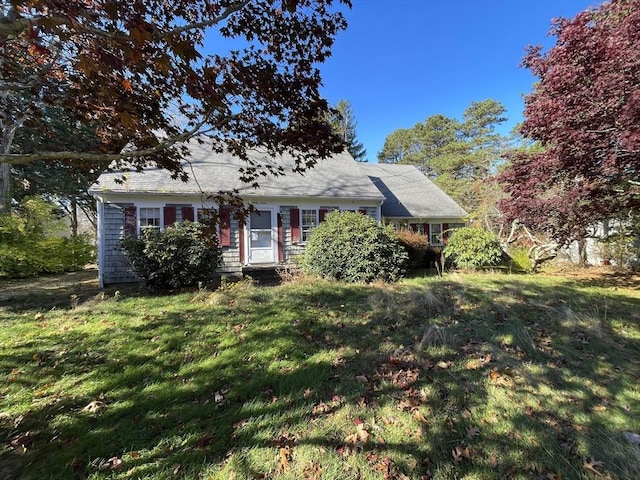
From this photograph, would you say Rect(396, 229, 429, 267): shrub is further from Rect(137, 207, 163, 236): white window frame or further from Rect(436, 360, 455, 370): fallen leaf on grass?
Rect(137, 207, 163, 236): white window frame

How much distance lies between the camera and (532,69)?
20.8 ft

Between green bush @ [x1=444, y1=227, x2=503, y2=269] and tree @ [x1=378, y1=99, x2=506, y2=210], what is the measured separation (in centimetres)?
1132

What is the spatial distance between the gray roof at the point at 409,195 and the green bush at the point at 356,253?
5.90 m

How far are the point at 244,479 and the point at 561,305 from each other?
6.63m

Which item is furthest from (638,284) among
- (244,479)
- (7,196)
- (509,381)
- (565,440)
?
(7,196)

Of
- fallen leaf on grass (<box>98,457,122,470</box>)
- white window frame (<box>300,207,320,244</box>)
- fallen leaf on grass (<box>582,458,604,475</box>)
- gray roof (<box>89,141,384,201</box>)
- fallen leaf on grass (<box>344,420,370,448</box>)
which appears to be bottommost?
fallen leaf on grass (<box>582,458,604,475</box>)

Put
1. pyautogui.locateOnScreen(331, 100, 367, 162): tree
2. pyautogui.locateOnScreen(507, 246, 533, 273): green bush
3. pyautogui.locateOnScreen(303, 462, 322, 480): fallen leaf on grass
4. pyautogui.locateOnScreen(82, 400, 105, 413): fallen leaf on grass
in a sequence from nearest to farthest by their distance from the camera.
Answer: pyautogui.locateOnScreen(303, 462, 322, 480): fallen leaf on grass, pyautogui.locateOnScreen(82, 400, 105, 413): fallen leaf on grass, pyautogui.locateOnScreen(507, 246, 533, 273): green bush, pyautogui.locateOnScreen(331, 100, 367, 162): tree

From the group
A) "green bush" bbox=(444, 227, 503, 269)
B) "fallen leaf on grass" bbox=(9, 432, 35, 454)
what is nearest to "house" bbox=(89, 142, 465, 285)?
"green bush" bbox=(444, 227, 503, 269)

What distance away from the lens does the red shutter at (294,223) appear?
11.9m

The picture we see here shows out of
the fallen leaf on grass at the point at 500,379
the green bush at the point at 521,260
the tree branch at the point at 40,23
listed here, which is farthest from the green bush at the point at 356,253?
the tree branch at the point at 40,23

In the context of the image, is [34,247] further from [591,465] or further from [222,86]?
[591,465]

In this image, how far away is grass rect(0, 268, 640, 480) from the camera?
2.30 metres

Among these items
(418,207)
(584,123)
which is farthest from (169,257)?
(418,207)

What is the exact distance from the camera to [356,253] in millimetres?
8547
